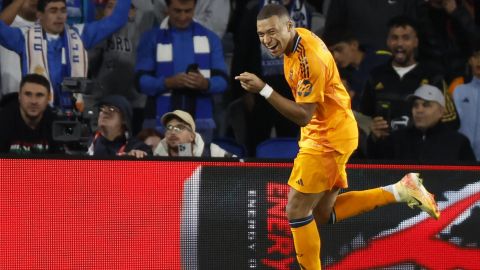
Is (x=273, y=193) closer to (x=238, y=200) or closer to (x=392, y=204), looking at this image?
(x=238, y=200)

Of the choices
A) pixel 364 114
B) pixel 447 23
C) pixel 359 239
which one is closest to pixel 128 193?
pixel 359 239

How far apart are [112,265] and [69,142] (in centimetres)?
135

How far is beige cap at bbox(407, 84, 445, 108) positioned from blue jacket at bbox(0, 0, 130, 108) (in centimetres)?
272

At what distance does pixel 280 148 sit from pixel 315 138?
2.49m

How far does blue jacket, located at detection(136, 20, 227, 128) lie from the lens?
11375mm

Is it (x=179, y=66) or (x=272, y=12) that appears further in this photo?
(x=179, y=66)

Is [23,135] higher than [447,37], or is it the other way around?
[447,37]

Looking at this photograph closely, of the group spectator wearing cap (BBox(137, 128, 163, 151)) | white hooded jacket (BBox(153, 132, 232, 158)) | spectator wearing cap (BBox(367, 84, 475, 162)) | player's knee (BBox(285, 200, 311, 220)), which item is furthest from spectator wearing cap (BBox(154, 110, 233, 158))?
player's knee (BBox(285, 200, 311, 220))

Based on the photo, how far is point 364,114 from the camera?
11.3 m

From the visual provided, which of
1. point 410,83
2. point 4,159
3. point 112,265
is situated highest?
point 410,83

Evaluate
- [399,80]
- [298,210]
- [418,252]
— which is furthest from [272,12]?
[399,80]

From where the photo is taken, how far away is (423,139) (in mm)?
10820

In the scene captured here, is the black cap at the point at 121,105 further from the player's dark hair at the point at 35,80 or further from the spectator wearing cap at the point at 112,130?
the player's dark hair at the point at 35,80

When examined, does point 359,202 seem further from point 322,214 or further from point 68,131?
point 68,131
